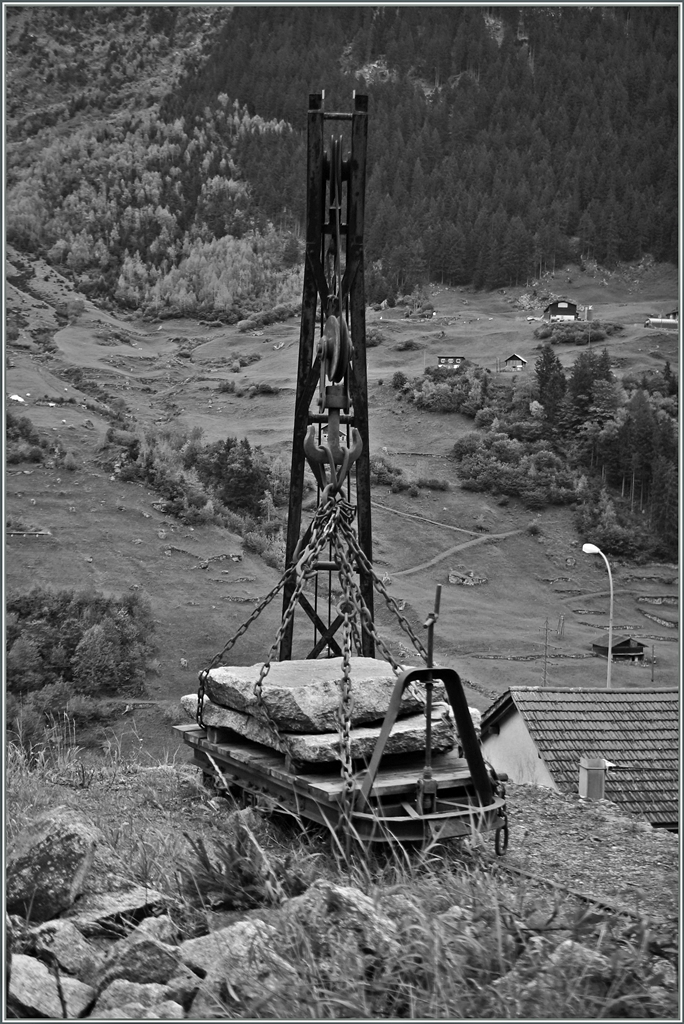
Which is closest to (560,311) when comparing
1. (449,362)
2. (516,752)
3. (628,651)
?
(449,362)

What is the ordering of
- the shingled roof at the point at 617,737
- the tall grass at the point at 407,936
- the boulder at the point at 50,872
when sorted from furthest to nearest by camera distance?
the shingled roof at the point at 617,737 < the boulder at the point at 50,872 < the tall grass at the point at 407,936

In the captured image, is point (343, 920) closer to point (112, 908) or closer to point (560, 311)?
point (112, 908)

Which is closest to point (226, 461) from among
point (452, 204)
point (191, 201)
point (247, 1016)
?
point (191, 201)

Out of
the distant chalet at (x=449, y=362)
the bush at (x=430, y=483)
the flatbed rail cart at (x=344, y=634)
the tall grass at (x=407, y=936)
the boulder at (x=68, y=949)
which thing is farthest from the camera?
the distant chalet at (x=449, y=362)

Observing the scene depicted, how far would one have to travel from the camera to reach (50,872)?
3002mm

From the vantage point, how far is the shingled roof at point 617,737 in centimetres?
778

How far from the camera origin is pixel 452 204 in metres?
32.5

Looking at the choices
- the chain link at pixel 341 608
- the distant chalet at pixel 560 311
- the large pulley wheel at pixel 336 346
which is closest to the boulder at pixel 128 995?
the chain link at pixel 341 608

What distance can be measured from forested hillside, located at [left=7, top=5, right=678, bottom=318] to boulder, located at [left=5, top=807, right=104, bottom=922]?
25.7 m

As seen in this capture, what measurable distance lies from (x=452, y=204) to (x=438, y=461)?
11.9 meters

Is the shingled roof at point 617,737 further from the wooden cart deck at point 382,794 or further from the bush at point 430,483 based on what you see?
the bush at point 430,483

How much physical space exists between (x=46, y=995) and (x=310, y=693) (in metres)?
1.92

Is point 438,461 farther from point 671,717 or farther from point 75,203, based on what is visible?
point 671,717

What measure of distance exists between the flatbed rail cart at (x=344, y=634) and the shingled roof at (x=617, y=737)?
3283 millimetres
